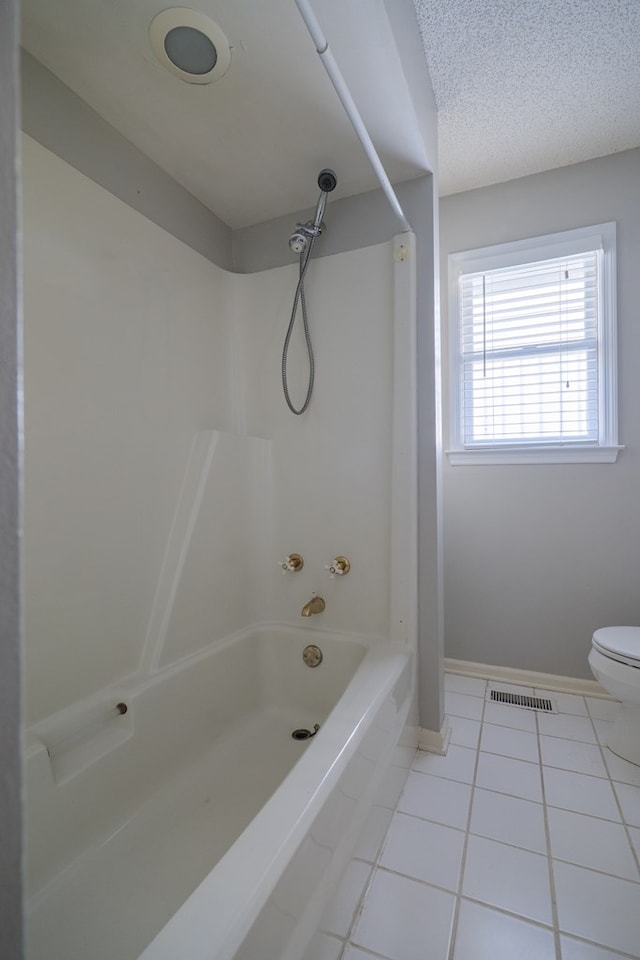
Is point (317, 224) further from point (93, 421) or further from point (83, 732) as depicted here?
point (83, 732)

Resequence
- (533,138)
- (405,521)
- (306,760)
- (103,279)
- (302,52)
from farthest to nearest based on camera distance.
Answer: (533,138) → (405,521) → (103,279) → (302,52) → (306,760)

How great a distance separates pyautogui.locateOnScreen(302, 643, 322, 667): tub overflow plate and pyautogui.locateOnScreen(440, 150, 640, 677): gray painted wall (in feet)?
3.08

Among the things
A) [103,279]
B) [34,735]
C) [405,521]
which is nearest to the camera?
[34,735]

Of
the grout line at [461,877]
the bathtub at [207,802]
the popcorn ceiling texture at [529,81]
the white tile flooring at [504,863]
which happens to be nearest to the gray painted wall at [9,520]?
the bathtub at [207,802]

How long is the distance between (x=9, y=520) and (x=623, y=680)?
1.91 m

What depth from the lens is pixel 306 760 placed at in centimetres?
94

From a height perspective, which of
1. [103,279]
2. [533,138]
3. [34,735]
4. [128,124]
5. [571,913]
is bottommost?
[571,913]

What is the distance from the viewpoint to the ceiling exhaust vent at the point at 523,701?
1.90 meters

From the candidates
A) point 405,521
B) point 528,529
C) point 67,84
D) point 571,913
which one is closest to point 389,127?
point 67,84

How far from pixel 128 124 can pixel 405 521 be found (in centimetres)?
163

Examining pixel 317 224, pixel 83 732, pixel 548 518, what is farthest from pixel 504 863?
pixel 317 224

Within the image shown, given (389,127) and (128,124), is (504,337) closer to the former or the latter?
(389,127)

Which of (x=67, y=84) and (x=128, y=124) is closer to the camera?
(x=67, y=84)

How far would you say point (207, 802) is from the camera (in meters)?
1.27
